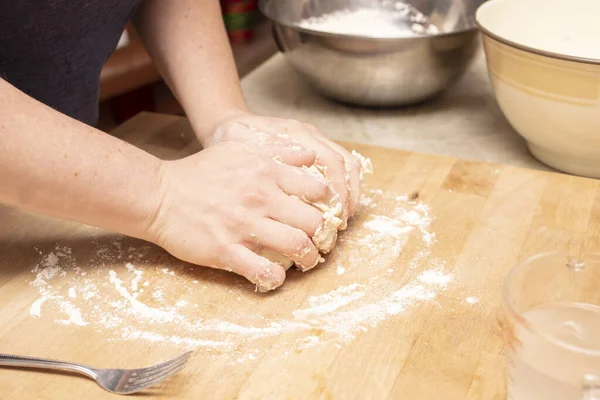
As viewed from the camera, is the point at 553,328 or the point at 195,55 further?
the point at 195,55

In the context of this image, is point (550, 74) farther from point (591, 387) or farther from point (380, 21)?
point (591, 387)

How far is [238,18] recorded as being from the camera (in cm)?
225

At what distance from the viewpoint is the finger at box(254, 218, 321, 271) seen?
35.0 inches

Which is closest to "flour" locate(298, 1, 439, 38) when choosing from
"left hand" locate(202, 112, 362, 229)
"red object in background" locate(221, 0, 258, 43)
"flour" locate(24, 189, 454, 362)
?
"left hand" locate(202, 112, 362, 229)

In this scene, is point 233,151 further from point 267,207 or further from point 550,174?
point 550,174

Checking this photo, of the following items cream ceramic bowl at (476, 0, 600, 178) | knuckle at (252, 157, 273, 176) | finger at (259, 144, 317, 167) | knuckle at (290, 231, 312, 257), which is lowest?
cream ceramic bowl at (476, 0, 600, 178)

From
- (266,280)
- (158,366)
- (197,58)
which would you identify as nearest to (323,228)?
(266,280)

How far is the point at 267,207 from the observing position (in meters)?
0.91

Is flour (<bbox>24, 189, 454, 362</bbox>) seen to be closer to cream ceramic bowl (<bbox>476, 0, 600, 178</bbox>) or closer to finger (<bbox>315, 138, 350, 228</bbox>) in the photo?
finger (<bbox>315, 138, 350, 228</bbox>)

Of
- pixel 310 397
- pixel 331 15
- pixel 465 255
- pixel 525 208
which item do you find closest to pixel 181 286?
pixel 310 397

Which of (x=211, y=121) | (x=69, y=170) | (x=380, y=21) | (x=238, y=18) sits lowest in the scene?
(x=238, y=18)

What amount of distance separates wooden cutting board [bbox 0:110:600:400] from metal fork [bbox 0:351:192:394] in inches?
0.5

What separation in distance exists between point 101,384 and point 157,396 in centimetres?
6

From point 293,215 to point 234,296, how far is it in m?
0.12
